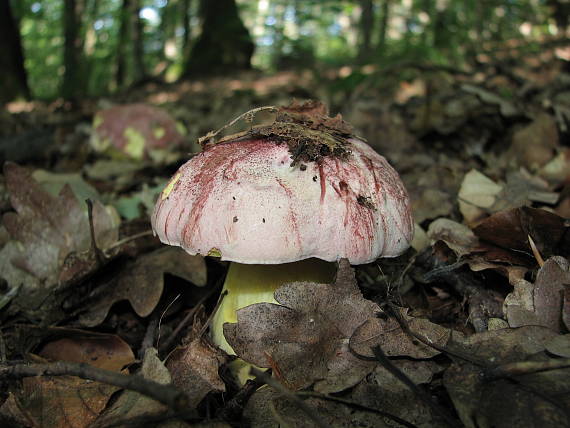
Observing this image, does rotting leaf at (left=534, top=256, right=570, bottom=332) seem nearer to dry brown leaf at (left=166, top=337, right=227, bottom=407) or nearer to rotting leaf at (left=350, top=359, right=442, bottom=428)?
rotting leaf at (left=350, top=359, right=442, bottom=428)

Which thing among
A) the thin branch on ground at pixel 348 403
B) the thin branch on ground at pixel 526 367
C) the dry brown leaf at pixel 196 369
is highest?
the thin branch on ground at pixel 526 367

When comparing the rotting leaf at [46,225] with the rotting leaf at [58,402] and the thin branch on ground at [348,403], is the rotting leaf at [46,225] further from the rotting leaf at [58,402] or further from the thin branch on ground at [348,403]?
the thin branch on ground at [348,403]

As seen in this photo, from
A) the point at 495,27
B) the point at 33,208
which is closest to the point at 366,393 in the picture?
the point at 33,208

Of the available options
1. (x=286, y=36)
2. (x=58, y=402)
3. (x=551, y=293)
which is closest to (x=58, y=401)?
(x=58, y=402)

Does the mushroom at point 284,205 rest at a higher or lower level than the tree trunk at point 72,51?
higher

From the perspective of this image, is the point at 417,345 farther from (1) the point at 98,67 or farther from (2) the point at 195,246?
(1) the point at 98,67

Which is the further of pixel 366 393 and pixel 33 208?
pixel 33 208

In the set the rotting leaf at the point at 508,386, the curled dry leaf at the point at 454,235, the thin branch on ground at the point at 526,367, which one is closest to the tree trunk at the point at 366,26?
the curled dry leaf at the point at 454,235
